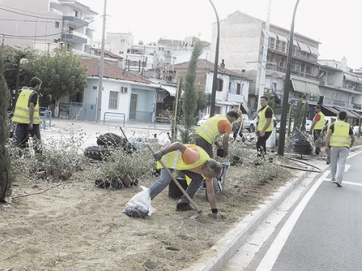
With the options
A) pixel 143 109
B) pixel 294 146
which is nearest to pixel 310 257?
pixel 294 146

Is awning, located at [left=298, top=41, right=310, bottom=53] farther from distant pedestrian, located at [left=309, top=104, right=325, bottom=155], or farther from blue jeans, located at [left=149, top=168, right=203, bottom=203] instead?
blue jeans, located at [left=149, top=168, right=203, bottom=203]

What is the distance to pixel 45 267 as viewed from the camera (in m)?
4.07

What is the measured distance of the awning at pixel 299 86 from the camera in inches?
2696

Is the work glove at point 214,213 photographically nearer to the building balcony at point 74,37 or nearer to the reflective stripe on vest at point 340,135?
the reflective stripe on vest at point 340,135

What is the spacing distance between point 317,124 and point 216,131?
447 inches

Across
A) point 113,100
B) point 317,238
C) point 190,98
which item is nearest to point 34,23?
point 113,100

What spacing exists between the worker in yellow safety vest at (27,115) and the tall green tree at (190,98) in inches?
116

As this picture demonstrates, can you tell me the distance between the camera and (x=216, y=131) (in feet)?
25.5

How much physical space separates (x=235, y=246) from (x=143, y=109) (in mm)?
39311

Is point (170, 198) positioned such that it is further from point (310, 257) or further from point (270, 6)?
point (270, 6)

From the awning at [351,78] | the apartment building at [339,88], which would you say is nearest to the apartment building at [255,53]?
the apartment building at [339,88]

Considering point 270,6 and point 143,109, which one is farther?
point 143,109

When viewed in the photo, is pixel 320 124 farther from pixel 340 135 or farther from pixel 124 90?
pixel 124 90

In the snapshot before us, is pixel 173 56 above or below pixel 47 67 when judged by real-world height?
above
